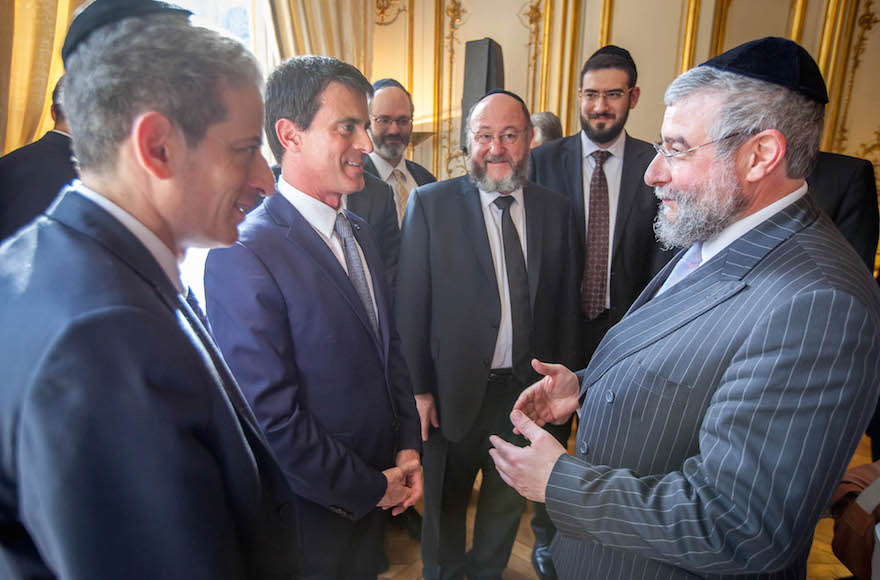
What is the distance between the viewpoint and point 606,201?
8.41 feet

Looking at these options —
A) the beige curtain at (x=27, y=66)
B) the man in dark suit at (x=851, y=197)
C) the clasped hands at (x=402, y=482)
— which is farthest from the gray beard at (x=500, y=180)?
the beige curtain at (x=27, y=66)

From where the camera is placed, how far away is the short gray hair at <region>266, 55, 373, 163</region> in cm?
143

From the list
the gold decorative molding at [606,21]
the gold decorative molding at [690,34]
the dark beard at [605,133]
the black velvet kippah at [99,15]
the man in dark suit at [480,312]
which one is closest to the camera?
the black velvet kippah at [99,15]

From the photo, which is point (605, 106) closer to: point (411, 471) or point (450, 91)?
point (411, 471)

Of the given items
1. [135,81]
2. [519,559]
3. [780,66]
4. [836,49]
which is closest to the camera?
[135,81]

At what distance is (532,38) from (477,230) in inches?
150

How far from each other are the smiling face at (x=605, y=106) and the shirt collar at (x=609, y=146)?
2cm

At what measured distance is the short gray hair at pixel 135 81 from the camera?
0.64 meters

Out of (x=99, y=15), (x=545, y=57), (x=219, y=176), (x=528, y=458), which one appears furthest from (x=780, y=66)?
(x=545, y=57)

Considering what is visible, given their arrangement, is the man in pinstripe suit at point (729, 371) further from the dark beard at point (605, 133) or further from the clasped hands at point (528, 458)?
the dark beard at point (605, 133)

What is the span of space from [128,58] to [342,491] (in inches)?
41.3

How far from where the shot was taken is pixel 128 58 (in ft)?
2.10

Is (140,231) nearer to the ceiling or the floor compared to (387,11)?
nearer to the floor

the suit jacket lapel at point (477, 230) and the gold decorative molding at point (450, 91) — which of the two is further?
the gold decorative molding at point (450, 91)
